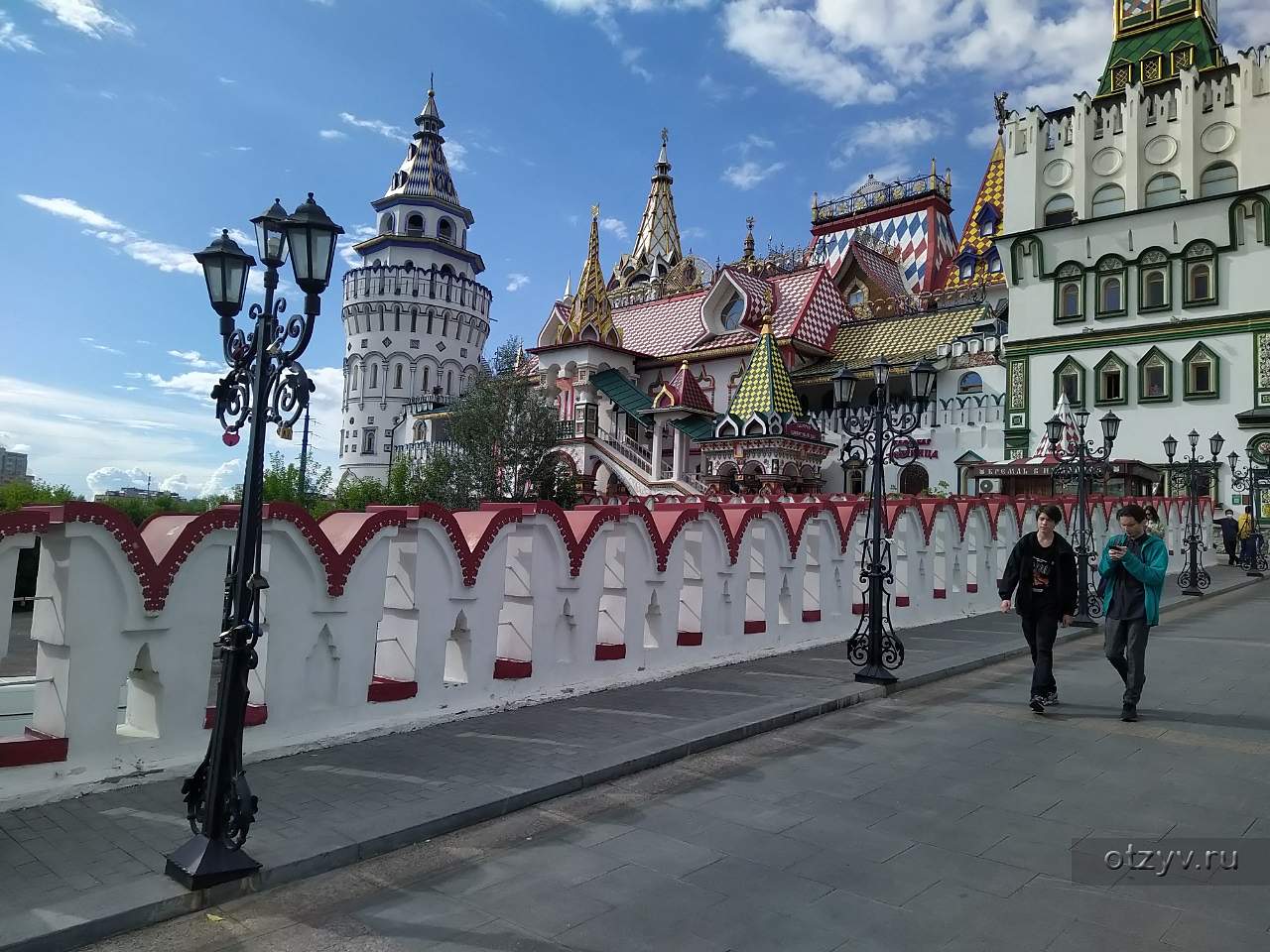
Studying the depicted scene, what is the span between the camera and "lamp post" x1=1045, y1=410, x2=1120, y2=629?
13875 mm

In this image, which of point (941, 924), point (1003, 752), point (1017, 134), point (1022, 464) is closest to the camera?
point (941, 924)

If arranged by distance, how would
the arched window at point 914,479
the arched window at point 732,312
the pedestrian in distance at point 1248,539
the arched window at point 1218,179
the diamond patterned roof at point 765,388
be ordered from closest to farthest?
1. the pedestrian in distance at point 1248,539
2. the arched window at point 1218,179
3. the diamond patterned roof at point 765,388
4. the arched window at point 914,479
5. the arched window at point 732,312

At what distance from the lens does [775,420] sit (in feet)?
93.5

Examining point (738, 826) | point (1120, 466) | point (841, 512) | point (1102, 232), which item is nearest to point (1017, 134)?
point (1102, 232)

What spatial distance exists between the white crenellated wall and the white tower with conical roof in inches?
1690

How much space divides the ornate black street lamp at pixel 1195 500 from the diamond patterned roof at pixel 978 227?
1122cm

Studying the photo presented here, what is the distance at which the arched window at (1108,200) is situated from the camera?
97.8 ft

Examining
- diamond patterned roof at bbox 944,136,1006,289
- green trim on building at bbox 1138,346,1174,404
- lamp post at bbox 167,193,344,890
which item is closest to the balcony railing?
diamond patterned roof at bbox 944,136,1006,289

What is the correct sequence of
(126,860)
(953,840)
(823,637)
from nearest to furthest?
(126,860)
(953,840)
(823,637)

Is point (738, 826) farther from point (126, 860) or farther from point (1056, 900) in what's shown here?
point (126, 860)

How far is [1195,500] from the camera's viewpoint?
20797mm

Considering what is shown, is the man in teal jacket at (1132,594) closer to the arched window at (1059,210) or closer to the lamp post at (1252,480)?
the lamp post at (1252,480)

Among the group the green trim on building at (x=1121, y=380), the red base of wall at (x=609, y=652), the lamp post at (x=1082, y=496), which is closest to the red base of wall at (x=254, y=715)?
the red base of wall at (x=609, y=652)

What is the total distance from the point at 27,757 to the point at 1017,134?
1369 inches
